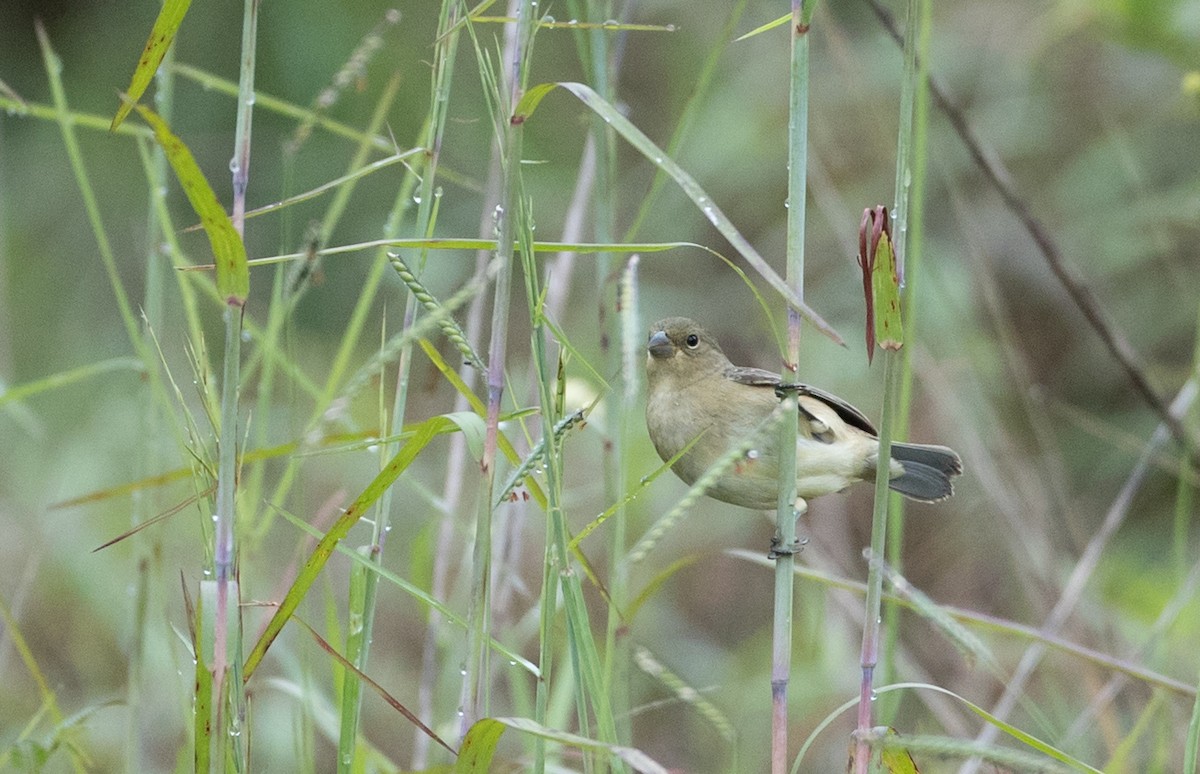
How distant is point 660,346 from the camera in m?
2.72

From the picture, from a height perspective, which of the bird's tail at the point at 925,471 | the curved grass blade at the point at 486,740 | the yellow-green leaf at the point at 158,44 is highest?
the yellow-green leaf at the point at 158,44

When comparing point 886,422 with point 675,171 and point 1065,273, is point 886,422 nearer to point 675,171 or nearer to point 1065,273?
point 675,171

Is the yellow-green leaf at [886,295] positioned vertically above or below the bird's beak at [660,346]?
above

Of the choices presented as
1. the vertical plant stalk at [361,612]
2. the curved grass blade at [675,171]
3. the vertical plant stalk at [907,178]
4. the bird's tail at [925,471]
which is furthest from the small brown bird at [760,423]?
the curved grass blade at [675,171]

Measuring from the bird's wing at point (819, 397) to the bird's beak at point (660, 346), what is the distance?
149mm

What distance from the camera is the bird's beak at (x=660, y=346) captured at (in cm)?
272

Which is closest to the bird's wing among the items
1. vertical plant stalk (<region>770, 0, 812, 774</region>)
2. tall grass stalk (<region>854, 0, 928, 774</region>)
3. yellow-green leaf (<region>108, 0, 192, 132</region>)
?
vertical plant stalk (<region>770, 0, 812, 774</region>)

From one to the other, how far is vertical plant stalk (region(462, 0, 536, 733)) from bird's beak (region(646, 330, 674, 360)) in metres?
1.31

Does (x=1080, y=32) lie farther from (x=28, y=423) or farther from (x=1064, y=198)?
(x=28, y=423)

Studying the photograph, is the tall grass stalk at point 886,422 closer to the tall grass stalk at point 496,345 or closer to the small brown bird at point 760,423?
the tall grass stalk at point 496,345

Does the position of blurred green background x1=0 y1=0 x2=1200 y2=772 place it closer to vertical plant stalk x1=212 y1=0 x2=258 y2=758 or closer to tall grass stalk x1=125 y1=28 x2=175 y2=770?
tall grass stalk x1=125 y1=28 x2=175 y2=770

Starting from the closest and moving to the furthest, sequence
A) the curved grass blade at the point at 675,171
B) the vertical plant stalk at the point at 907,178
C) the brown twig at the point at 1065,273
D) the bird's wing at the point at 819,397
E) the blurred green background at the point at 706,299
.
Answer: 1. the curved grass blade at the point at 675,171
2. the vertical plant stalk at the point at 907,178
3. the bird's wing at the point at 819,397
4. the brown twig at the point at 1065,273
5. the blurred green background at the point at 706,299

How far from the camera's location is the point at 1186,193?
4328 millimetres

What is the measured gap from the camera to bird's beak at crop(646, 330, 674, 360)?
8.92ft
